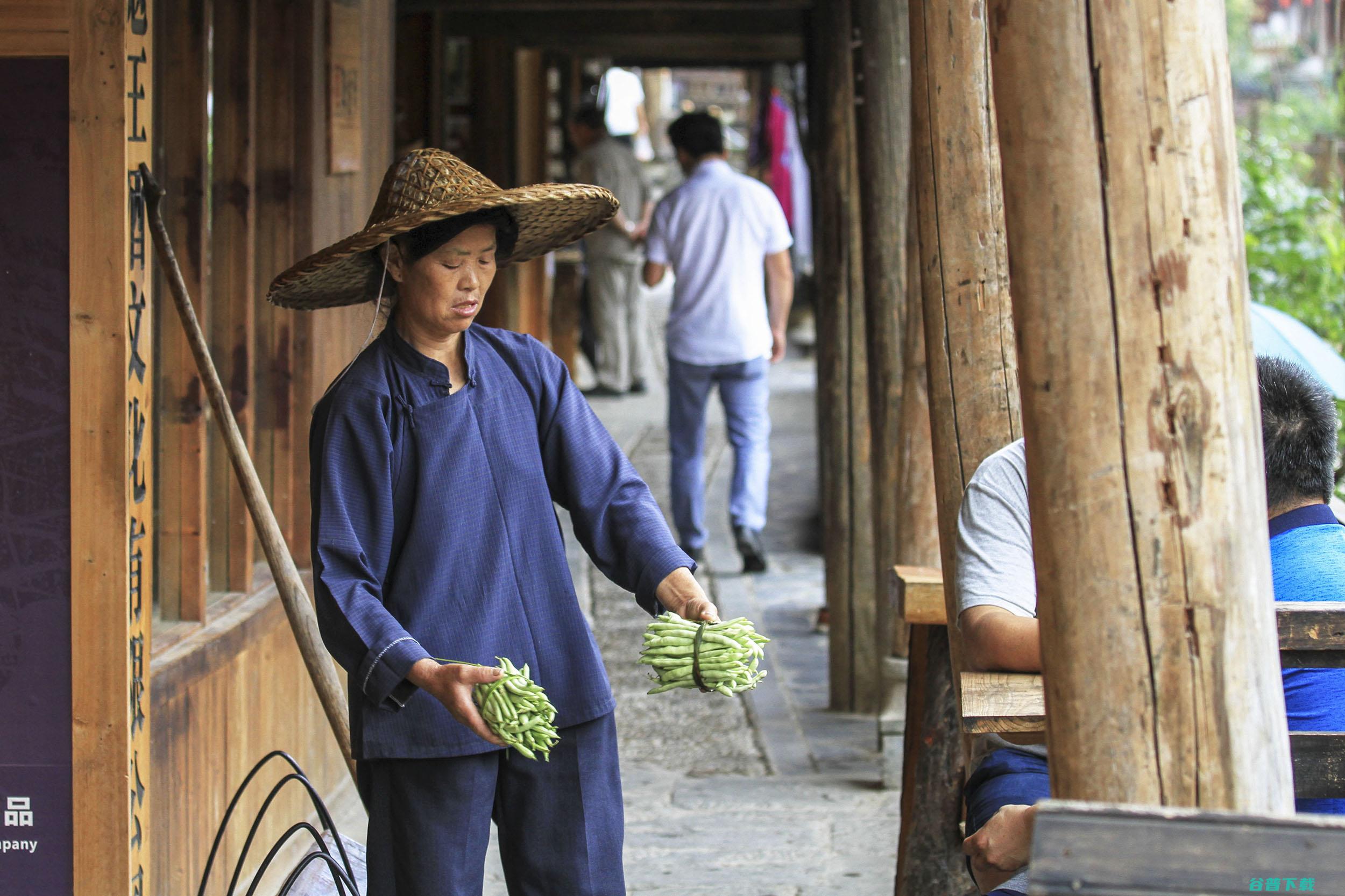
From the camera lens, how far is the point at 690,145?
280 inches

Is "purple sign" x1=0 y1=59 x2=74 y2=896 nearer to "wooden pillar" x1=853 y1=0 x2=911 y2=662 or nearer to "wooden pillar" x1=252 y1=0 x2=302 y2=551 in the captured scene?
"wooden pillar" x1=252 y1=0 x2=302 y2=551

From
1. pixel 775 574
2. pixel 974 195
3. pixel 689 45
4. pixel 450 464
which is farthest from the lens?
pixel 689 45

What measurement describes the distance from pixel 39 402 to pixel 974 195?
5.77 ft

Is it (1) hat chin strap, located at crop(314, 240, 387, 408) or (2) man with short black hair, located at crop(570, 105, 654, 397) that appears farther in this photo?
(2) man with short black hair, located at crop(570, 105, 654, 397)

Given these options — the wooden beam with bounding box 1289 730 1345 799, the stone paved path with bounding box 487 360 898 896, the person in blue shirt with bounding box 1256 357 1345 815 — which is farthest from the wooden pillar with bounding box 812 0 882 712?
the wooden beam with bounding box 1289 730 1345 799

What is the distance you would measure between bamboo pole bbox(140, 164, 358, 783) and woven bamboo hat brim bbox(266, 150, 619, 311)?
267 millimetres

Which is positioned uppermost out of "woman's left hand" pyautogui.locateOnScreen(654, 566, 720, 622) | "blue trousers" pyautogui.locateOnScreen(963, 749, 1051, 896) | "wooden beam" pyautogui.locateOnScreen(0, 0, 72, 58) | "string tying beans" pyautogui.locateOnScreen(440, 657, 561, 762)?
"wooden beam" pyautogui.locateOnScreen(0, 0, 72, 58)

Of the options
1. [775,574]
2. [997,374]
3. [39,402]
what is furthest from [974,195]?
[775,574]

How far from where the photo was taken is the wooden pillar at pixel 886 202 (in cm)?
495

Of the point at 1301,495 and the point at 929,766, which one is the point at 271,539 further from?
the point at 1301,495

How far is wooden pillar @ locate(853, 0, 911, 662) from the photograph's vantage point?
16.2 feet

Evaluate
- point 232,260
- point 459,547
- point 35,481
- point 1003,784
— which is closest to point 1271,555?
point 1003,784

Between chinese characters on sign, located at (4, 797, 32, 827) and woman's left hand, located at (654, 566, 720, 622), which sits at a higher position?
woman's left hand, located at (654, 566, 720, 622)

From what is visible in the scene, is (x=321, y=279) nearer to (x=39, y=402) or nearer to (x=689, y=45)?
(x=39, y=402)
